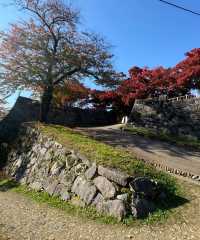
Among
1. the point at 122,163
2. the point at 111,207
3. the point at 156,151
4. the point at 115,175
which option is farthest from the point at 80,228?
the point at 156,151

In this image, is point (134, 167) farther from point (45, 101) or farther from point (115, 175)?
point (45, 101)

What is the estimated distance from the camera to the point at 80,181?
935cm

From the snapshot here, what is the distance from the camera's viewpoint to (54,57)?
1633cm

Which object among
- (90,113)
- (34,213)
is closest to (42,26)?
(90,113)

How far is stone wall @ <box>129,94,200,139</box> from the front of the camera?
17.8 meters

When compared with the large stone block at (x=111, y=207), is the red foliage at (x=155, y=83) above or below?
above

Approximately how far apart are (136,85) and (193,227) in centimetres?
1660

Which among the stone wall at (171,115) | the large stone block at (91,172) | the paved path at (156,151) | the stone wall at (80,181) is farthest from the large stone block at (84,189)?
the stone wall at (171,115)

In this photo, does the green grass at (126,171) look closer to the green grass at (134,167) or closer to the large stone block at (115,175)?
the green grass at (134,167)

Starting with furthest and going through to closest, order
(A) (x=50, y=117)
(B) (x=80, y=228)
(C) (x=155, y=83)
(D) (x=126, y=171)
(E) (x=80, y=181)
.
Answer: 1. (C) (x=155, y=83)
2. (A) (x=50, y=117)
3. (E) (x=80, y=181)
4. (D) (x=126, y=171)
5. (B) (x=80, y=228)

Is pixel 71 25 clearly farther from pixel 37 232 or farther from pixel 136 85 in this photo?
pixel 37 232

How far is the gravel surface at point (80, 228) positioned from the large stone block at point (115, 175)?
1230 millimetres

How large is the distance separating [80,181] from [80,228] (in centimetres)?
218

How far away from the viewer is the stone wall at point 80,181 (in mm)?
7949
